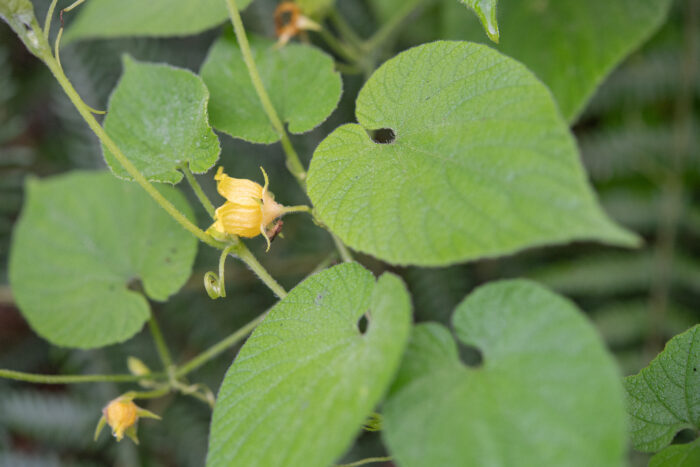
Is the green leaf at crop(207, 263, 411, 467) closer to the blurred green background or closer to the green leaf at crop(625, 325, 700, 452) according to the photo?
the green leaf at crop(625, 325, 700, 452)

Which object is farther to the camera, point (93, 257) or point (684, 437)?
point (684, 437)

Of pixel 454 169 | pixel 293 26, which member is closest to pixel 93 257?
pixel 293 26

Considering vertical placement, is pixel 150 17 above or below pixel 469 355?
above

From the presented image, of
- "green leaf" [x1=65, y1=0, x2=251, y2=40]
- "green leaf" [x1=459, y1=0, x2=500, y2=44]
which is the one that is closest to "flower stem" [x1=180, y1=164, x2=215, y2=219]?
"green leaf" [x1=65, y1=0, x2=251, y2=40]

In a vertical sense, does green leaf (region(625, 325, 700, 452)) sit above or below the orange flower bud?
below

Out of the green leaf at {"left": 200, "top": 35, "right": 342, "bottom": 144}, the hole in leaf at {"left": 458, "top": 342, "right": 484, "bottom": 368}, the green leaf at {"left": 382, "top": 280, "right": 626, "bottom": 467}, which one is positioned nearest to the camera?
the green leaf at {"left": 382, "top": 280, "right": 626, "bottom": 467}

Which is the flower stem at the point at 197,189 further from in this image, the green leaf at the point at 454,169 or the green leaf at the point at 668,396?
the green leaf at the point at 668,396

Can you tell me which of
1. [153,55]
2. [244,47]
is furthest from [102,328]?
[153,55]

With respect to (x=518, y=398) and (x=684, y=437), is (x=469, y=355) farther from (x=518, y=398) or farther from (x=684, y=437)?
(x=518, y=398)
